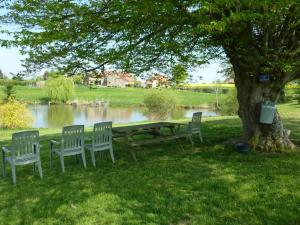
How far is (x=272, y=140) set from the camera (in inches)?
350

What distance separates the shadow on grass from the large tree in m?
1.85

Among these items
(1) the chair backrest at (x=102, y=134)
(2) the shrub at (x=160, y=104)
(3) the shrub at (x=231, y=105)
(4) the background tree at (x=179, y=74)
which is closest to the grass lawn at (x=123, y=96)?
(2) the shrub at (x=160, y=104)

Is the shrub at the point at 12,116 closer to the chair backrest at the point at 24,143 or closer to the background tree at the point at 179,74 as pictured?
the background tree at the point at 179,74

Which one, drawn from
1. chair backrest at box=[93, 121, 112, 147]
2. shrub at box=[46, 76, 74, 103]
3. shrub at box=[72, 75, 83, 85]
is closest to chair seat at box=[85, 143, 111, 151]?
chair backrest at box=[93, 121, 112, 147]

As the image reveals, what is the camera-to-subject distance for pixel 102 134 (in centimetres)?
844

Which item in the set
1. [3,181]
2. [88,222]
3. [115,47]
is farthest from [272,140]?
[3,181]

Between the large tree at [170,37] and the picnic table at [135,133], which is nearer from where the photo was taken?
the large tree at [170,37]

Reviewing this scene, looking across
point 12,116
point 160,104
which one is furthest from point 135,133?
point 160,104

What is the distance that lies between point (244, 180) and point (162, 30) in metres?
3.89

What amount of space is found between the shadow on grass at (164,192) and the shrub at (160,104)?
35.7 metres

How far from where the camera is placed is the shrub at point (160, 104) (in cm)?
4456

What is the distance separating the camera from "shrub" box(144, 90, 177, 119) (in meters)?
44.6

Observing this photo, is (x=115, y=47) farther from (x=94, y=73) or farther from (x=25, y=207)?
(x=25, y=207)

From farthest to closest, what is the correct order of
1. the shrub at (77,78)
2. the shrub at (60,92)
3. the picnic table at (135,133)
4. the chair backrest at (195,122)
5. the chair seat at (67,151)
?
the shrub at (60,92) → the chair backrest at (195,122) → the shrub at (77,78) → the picnic table at (135,133) → the chair seat at (67,151)
